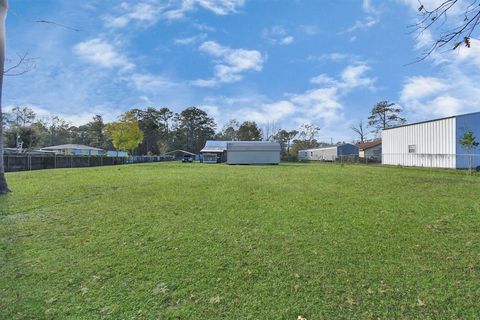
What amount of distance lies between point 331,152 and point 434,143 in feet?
102

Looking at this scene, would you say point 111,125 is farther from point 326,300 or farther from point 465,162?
point 326,300

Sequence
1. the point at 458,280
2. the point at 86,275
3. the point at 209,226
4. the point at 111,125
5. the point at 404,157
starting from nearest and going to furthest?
1. the point at 458,280
2. the point at 86,275
3. the point at 209,226
4. the point at 404,157
5. the point at 111,125

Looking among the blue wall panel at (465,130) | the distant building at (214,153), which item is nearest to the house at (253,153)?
the distant building at (214,153)

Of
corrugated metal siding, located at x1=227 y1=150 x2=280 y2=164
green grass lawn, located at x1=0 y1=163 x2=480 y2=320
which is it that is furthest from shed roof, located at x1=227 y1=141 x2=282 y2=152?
green grass lawn, located at x1=0 y1=163 x2=480 y2=320

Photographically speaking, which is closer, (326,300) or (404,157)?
(326,300)

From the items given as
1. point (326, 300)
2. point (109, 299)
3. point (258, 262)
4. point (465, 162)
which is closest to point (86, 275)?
point (109, 299)

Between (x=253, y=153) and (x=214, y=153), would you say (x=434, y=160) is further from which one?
(x=214, y=153)

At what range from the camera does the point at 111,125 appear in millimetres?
54125

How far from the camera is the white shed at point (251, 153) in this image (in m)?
39.4

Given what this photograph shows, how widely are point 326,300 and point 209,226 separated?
289 centimetres

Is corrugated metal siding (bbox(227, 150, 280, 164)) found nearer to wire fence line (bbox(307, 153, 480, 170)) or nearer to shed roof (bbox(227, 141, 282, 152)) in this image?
shed roof (bbox(227, 141, 282, 152))

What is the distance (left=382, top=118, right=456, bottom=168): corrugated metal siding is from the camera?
2478 cm

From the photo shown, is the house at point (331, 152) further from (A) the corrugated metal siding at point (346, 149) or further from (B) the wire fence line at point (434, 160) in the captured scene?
(B) the wire fence line at point (434, 160)

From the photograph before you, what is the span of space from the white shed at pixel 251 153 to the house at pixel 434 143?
13649 mm
